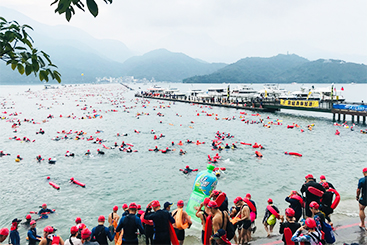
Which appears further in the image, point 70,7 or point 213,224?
point 213,224

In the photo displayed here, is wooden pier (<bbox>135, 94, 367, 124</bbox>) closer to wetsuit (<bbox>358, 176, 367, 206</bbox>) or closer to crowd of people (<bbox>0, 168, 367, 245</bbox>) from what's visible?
wetsuit (<bbox>358, 176, 367, 206</bbox>)

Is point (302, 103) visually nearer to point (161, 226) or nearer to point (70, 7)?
point (161, 226)

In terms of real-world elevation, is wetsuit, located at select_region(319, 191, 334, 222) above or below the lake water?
above

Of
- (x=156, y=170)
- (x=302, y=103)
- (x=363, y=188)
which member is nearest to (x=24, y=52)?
(x=363, y=188)

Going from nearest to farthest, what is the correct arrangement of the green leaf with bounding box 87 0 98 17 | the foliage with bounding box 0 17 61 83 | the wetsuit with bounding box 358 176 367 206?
the green leaf with bounding box 87 0 98 17 → the foliage with bounding box 0 17 61 83 → the wetsuit with bounding box 358 176 367 206

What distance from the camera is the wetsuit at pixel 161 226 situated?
21.9 feet

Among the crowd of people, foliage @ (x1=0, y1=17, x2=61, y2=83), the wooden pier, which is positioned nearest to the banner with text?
the wooden pier

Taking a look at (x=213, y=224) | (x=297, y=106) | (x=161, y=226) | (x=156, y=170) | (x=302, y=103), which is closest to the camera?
(x=213, y=224)

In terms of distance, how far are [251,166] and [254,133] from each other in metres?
14.7

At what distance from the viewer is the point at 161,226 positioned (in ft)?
22.0

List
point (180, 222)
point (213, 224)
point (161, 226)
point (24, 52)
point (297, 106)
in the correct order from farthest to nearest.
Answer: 1. point (297, 106)
2. point (180, 222)
3. point (161, 226)
4. point (213, 224)
5. point (24, 52)

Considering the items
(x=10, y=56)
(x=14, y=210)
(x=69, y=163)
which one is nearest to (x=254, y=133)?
(x=69, y=163)

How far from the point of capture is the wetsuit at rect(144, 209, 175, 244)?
263 inches

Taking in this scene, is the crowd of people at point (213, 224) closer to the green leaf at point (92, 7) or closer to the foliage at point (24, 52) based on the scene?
the foliage at point (24, 52)
